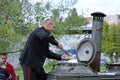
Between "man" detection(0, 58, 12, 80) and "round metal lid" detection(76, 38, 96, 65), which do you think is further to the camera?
"round metal lid" detection(76, 38, 96, 65)

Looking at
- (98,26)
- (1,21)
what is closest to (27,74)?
(98,26)

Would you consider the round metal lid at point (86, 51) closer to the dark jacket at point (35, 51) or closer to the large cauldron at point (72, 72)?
the large cauldron at point (72, 72)

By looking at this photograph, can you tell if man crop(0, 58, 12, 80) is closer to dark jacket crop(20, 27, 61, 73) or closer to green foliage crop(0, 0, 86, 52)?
dark jacket crop(20, 27, 61, 73)

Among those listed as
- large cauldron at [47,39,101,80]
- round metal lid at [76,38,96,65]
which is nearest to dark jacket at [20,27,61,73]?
large cauldron at [47,39,101,80]

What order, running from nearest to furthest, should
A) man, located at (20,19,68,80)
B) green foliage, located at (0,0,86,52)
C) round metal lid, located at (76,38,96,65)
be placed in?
1. man, located at (20,19,68,80)
2. round metal lid, located at (76,38,96,65)
3. green foliage, located at (0,0,86,52)

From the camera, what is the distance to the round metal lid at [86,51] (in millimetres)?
7838

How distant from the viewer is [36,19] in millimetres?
13180

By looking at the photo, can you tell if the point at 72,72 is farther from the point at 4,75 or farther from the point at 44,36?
the point at 4,75

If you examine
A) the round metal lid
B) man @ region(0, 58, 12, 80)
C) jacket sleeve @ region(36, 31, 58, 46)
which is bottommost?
man @ region(0, 58, 12, 80)

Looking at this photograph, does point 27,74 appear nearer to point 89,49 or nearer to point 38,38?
point 38,38

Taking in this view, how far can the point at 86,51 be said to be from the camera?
26.2 ft

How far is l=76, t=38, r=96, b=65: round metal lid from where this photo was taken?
7.84m

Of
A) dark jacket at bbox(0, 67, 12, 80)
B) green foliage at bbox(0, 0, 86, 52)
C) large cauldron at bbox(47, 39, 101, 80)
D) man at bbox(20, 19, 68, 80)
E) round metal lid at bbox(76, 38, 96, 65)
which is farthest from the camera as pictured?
green foliage at bbox(0, 0, 86, 52)

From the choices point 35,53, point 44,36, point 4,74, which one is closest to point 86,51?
point 35,53
